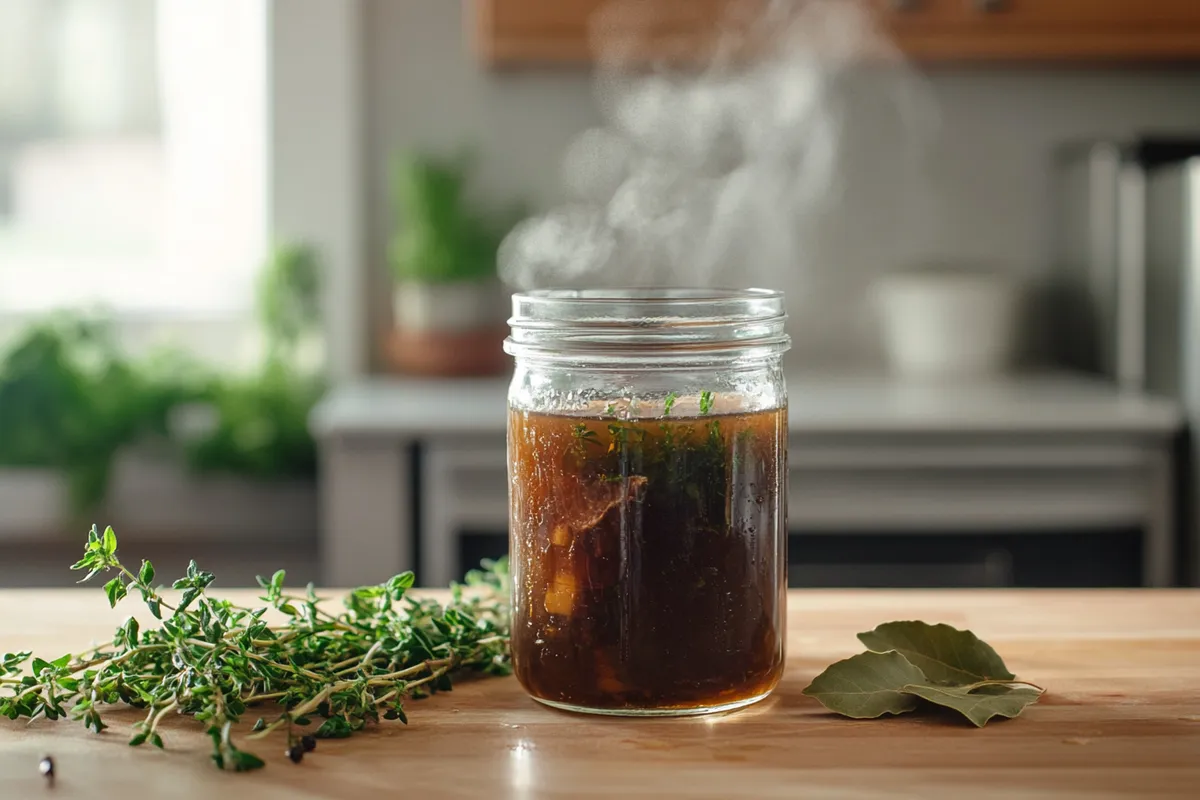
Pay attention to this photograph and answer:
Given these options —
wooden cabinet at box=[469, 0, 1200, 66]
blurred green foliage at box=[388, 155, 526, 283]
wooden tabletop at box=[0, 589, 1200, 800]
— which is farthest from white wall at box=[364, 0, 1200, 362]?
wooden tabletop at box=[0, 589, 1200, 800]

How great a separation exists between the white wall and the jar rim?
195 cm

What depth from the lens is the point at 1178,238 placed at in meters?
2.13

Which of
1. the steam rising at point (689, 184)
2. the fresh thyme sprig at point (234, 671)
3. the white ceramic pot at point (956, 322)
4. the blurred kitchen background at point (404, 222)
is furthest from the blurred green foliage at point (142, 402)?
the fresh thyme sprig at point (234, 671)

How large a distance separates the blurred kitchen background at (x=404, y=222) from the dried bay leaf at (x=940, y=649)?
1411 mm

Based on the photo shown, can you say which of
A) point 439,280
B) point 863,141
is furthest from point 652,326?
point 863,141

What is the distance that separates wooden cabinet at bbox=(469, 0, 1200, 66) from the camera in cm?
234

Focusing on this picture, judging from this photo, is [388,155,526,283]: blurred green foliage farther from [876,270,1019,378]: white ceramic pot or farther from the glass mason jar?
the glass mason jar

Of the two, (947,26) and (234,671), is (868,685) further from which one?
(947,26)

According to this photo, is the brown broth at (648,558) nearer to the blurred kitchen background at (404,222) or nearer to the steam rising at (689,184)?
the blurred kitchen background at (404,222)

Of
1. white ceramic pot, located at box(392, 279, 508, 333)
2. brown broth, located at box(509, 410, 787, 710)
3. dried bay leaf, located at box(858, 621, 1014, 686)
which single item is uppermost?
white ceramic pot, located at box(392, 279, 508, 333)

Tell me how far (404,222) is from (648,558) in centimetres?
196

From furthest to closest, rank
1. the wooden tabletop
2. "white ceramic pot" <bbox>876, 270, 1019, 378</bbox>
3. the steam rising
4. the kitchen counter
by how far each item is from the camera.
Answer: the steam rising, "white ceramic pot" <bbox>876, 270, 1019, 378</bbox>, the kitchen counter, the wooden tabletop

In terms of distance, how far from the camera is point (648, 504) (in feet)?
2.37

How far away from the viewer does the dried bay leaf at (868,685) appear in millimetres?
748
